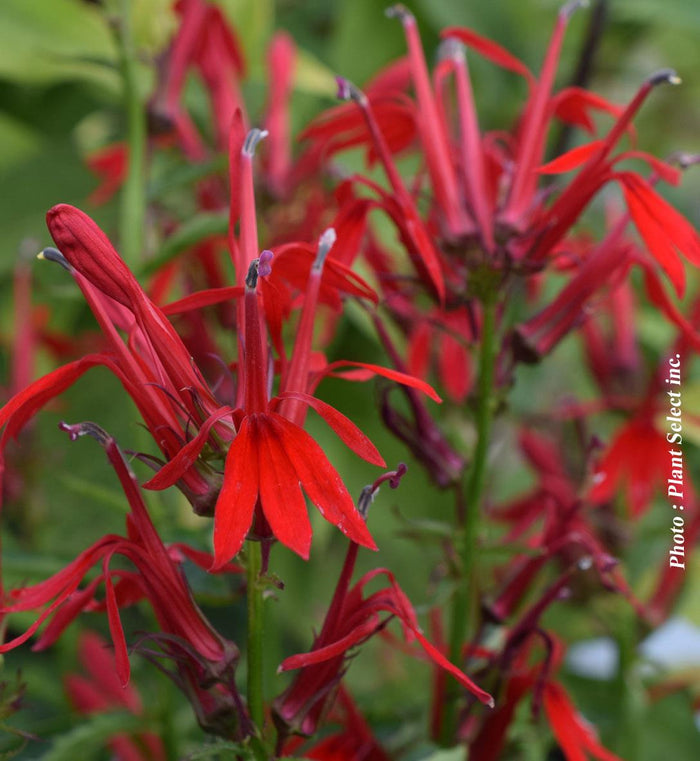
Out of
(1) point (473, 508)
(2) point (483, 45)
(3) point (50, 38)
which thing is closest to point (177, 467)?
(1) point (473, 508)

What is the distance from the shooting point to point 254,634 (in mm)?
322

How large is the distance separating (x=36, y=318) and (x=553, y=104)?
404mm

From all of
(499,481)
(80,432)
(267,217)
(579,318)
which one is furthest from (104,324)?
(499,481)

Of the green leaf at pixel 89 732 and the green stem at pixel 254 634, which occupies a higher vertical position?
the green stem at pixel 254 634

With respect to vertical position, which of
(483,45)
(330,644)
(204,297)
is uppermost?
(483,45)

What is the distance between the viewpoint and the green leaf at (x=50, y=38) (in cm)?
70

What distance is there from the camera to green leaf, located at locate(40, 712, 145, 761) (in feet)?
1.38

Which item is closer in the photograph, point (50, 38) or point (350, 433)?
point (350, 433)

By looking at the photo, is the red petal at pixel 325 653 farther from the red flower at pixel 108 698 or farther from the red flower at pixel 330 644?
the red flower at pixel 108 698

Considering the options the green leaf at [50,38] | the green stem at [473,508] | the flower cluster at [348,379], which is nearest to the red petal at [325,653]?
the flower cluster at [348,379]

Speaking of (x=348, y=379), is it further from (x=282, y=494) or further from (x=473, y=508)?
(x=282, y=494)

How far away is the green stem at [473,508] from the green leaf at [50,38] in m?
0.40

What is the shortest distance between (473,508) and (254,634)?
126mm

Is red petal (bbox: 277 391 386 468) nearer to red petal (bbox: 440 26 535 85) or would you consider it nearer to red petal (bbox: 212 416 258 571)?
red petal (bbox: 212 416 258 571)
